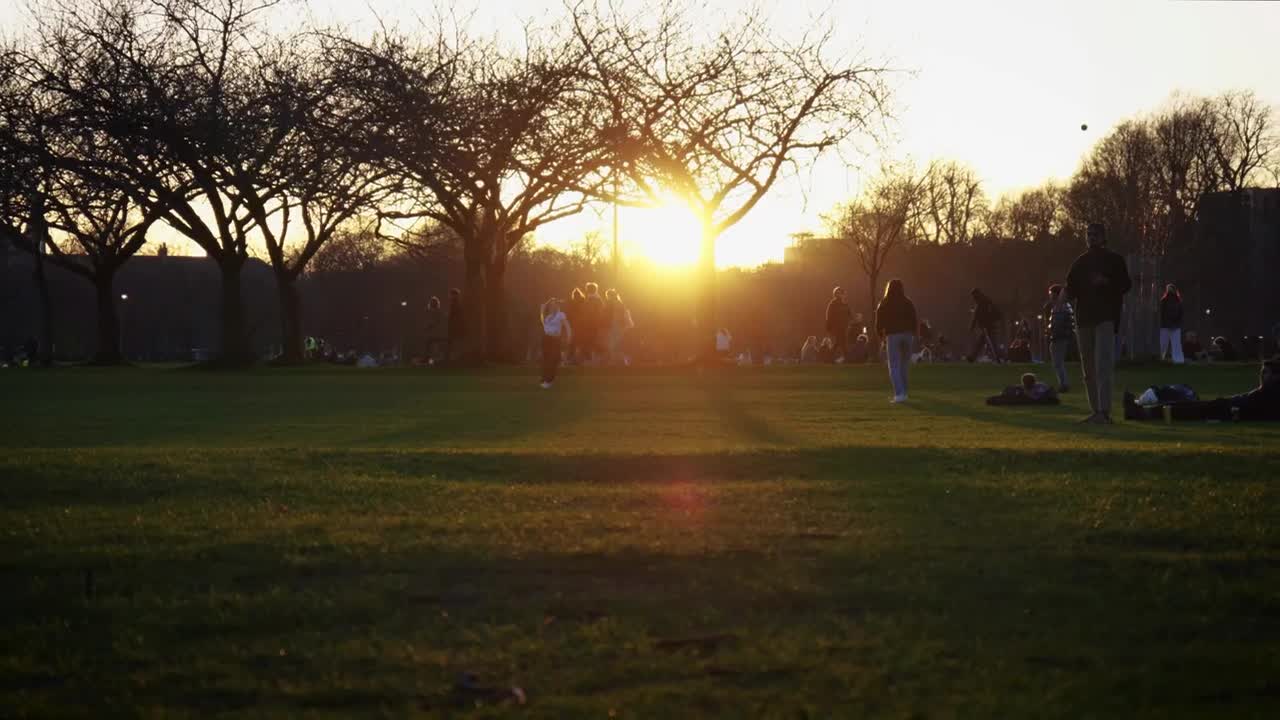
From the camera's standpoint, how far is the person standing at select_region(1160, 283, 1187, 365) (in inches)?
1725

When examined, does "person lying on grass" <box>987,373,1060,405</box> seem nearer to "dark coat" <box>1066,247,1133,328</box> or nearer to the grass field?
"dark coat" <box>1066,247,1133,328</box>

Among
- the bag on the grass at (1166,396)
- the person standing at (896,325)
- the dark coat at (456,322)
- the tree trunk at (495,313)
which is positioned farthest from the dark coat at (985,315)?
the bag on the grass at (1166,396)

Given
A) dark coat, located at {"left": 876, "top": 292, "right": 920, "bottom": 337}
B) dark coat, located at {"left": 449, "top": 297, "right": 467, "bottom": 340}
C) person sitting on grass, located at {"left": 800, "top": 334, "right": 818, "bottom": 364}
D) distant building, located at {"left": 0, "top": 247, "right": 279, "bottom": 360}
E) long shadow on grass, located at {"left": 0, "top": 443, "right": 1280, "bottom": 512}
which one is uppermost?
distant building, located at {"left": 0, "top": 247, "right": 279, "bottom": 360}

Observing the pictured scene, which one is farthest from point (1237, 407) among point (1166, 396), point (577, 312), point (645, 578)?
point (577, 312)

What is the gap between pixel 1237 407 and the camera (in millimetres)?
18672

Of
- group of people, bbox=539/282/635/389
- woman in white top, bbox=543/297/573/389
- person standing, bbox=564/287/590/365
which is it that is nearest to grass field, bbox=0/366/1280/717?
woman in white top, bbox=543/297/573/389

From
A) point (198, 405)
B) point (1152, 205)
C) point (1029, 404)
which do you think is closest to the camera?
point (1029, 404)

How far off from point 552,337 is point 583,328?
400 inches

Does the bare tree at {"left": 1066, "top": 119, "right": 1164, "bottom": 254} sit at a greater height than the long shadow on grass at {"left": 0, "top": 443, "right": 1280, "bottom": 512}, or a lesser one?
greater

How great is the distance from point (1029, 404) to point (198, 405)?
11.9 metres

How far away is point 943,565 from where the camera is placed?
25.2ft

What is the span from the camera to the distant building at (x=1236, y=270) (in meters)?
87.2

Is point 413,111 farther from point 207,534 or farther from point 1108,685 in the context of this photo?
point 1108,685

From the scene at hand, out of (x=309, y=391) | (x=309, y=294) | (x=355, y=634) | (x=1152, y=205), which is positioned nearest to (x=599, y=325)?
(x=309, y=391)
